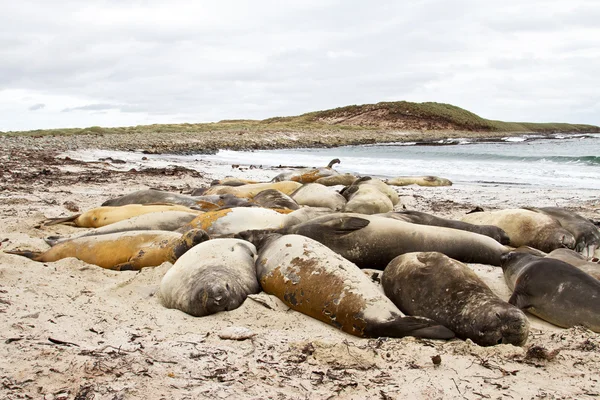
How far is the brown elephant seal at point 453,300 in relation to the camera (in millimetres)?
3754

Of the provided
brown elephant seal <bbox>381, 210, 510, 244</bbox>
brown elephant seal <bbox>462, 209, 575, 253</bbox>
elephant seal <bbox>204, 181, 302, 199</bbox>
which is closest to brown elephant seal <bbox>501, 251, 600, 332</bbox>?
brown elephant seal <bbox>381, 210, 510, 244</bbox>

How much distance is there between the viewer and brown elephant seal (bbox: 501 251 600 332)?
162 inches

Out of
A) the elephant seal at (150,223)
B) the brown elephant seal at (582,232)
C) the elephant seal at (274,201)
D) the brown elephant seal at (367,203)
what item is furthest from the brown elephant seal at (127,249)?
the brown elephant seal at (582,232)

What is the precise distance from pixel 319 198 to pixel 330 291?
4.89 m

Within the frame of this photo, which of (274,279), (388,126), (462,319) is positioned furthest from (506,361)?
(388,126)

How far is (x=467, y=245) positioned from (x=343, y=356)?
3056 mm

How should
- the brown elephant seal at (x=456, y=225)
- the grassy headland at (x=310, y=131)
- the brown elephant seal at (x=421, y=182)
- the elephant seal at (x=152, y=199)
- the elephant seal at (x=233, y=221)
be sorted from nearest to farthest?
the elephant seal at (x=233, y=221)
the brown elephant seal at (x=456, y=225)
the elephant seal at (x=152, y=199)
the brown elephant seal at (x=421, y=182)
the grassy headland at (x=310, y=131)

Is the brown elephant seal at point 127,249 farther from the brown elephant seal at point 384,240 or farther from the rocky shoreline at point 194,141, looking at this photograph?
the rocky shoreline at point 194,141

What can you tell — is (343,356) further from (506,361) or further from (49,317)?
(49,317)

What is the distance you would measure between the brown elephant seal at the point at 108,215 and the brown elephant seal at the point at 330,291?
288 cm

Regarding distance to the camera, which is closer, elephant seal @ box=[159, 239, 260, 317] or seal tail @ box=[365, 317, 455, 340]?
seal tail @ box=[365, 317, 455, 340]

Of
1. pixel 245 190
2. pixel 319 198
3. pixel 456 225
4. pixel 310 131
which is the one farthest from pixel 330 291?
pixel 310 131

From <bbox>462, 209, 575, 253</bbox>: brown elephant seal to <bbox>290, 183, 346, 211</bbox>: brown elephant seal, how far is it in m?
2.33

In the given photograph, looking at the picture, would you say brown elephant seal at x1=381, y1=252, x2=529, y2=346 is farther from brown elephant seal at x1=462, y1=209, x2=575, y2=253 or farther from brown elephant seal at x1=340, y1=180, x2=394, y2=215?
brown elephant seal at x1=340, y1=180, x2=394, y2=215
